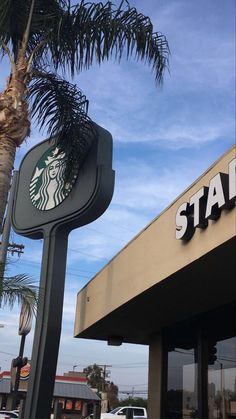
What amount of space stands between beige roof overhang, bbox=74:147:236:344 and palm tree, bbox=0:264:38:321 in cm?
188

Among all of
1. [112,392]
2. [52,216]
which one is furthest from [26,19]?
[112,392]

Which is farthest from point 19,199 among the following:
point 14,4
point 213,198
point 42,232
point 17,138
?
point 213,198

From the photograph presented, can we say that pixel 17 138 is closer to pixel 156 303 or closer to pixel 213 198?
pixel 156 303

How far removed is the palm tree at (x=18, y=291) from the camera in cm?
925

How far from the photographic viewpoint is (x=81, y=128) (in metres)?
12.4

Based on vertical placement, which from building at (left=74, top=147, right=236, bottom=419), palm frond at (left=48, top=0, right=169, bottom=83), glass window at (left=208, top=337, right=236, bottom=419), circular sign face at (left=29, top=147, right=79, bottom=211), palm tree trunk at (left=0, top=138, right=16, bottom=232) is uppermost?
palm frond at (left=48, top=0, right=169, bottom=83)

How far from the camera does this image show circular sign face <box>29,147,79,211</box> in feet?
43.4

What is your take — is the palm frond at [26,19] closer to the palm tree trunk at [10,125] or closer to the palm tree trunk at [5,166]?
the palm tree trunk at [10,125]

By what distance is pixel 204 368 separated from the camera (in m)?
10.9

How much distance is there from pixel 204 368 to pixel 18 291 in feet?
13.7

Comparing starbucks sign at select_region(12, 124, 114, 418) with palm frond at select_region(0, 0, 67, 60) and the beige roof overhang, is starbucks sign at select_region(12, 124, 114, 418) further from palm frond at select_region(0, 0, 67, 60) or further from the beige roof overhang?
palm frond at select_region(0, 0, 67, 60)

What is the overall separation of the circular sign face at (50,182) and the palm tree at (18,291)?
399 cm

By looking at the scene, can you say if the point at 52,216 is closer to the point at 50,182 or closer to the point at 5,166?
the point at 50,182

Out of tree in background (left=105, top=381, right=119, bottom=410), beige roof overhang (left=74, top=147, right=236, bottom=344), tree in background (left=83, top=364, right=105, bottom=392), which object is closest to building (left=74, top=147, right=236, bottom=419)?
beige roof overhang (left=74, top=147, right=236, bottom=344)
